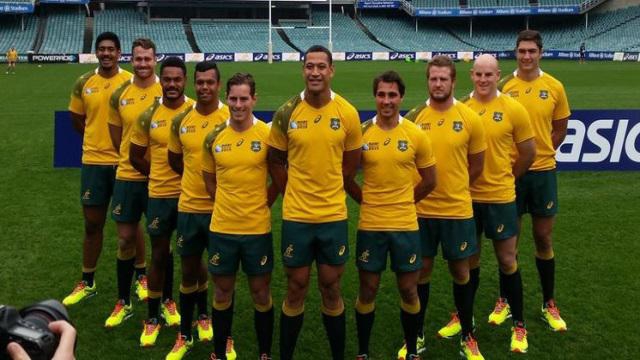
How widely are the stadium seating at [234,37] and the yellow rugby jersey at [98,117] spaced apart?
4745 cm

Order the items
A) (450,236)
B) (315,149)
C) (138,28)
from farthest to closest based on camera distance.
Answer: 1. (138,28)
2. (450,236)
3. (315,149)

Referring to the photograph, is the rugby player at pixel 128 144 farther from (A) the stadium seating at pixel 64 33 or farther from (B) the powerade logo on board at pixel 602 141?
(A) the stadium seating at pixel 64 33

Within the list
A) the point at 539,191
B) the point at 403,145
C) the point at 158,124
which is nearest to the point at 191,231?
the point at 158,124

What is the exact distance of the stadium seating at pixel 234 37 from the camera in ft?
171

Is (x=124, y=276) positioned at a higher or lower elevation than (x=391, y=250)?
lower

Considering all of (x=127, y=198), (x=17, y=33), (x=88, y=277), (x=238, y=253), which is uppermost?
(x=17, y=33)

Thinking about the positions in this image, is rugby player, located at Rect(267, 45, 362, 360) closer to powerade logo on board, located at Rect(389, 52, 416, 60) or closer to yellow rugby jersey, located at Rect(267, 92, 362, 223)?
yellow rugby jersey, located at Rect(267, 92, 362, 223)

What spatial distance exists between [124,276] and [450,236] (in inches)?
114

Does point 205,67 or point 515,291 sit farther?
point 515,291

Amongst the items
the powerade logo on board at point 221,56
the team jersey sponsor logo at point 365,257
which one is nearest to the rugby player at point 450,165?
the team jersey sponsor logo at point 365,257

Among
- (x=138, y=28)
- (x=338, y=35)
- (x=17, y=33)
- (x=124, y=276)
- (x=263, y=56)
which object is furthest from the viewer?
(x=338, y=35)

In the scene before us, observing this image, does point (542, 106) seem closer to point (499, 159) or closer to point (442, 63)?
point (499, 159)

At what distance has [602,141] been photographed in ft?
32.8

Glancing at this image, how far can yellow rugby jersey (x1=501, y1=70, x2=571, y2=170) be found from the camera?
496 cm
